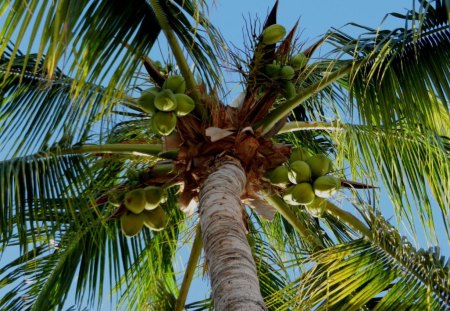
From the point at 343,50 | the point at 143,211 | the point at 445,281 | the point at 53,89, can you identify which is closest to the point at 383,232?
the point at 445,281

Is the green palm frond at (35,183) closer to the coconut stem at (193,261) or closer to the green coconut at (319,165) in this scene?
the coconut stem at (193,261)

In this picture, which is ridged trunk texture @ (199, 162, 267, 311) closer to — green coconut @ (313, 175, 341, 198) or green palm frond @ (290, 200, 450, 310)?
green coconut @ (313, 175, 341, 198)

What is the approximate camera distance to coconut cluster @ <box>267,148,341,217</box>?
14.2ft

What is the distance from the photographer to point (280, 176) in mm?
4453

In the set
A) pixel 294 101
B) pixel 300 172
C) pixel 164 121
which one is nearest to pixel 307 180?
pixel 300 172

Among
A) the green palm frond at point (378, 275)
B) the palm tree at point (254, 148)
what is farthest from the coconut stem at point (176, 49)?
the green palm frond at point (378, 275)

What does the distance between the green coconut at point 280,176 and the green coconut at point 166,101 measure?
71 centimetres

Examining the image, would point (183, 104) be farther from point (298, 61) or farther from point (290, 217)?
point (290, 217)

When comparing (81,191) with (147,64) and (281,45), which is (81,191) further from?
(281,45)

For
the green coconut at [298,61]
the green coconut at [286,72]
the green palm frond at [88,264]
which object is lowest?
the green palm frond at [88,264]

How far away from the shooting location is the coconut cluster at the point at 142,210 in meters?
4.38

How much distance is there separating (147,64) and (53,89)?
1088mm

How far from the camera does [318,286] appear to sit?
4.51 metres

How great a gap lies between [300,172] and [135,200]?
0.93m
